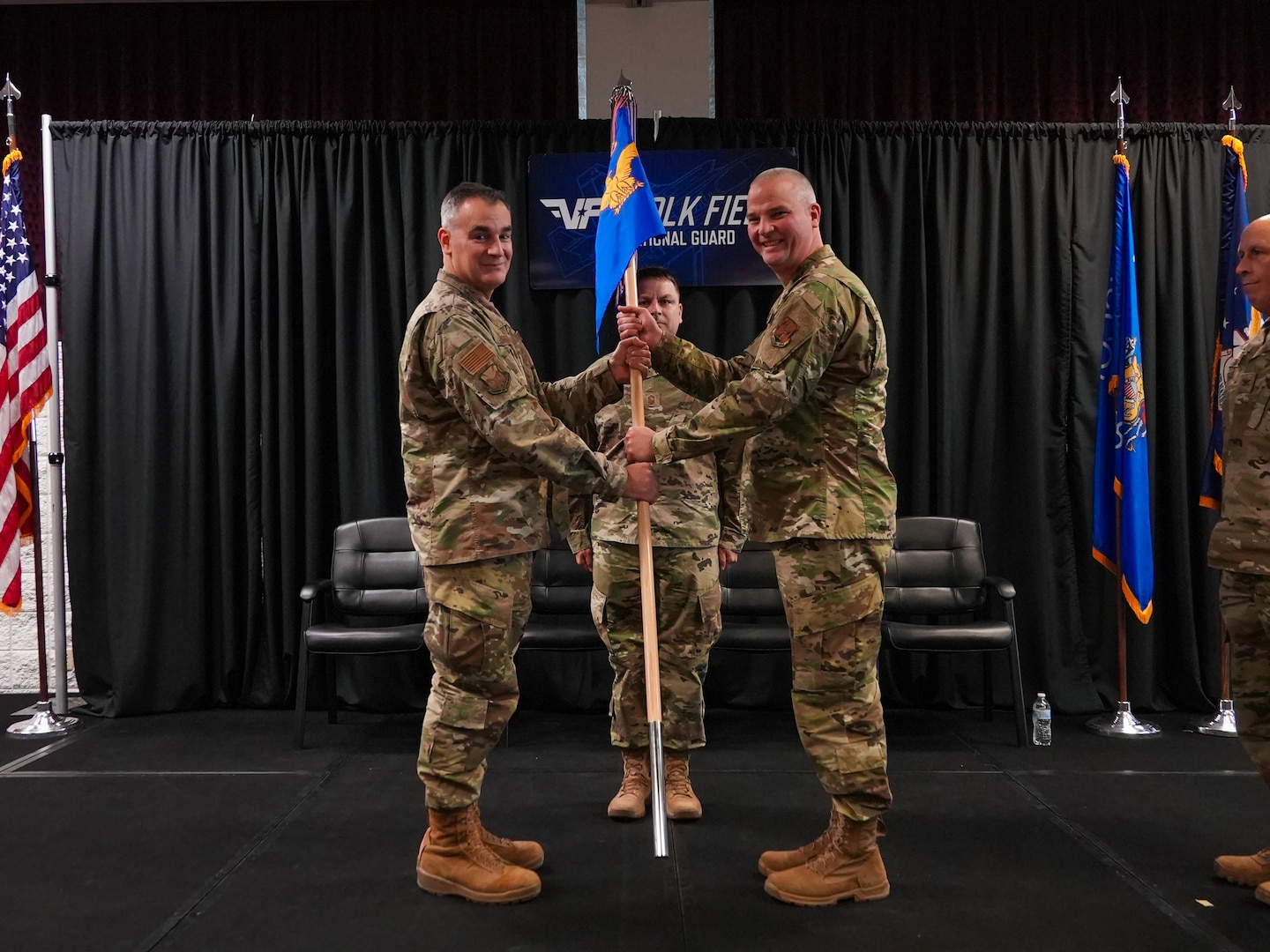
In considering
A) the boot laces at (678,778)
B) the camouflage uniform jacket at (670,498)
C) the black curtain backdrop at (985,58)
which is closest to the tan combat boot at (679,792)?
the boot laces at (678,778)

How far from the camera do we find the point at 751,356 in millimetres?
2916

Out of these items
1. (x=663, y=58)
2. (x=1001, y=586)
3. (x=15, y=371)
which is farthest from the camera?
(x=663, y=58)

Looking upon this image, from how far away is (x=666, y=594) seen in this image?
3.43 m

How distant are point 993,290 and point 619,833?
3278 millimetres

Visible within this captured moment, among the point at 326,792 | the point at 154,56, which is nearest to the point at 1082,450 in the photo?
the point at 326,792

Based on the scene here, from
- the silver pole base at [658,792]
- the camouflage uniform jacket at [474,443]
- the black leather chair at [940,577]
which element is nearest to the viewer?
the silver pole base at [658,792]

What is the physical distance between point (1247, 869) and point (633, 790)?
181 centimetres

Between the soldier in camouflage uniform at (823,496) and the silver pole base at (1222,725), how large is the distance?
262 centimetres

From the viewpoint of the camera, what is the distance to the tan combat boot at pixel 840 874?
8.66 feet

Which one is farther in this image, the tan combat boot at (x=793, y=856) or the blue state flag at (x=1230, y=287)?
the blue state flag at (x=1230, y=287)

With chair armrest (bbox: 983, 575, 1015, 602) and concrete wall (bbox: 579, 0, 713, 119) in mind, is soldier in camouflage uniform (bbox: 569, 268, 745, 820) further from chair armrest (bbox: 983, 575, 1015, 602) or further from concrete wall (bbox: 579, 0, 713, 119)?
concrete wall (bbox: 579, 0, 713, 119)

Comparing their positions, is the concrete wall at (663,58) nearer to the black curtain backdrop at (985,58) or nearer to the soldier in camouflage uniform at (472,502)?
the black curtain backdrop at (985,58)

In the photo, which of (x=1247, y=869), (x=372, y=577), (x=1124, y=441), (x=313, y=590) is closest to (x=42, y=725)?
(x=313, y=590)

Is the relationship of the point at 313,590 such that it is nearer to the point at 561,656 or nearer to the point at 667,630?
the point at 561,656
